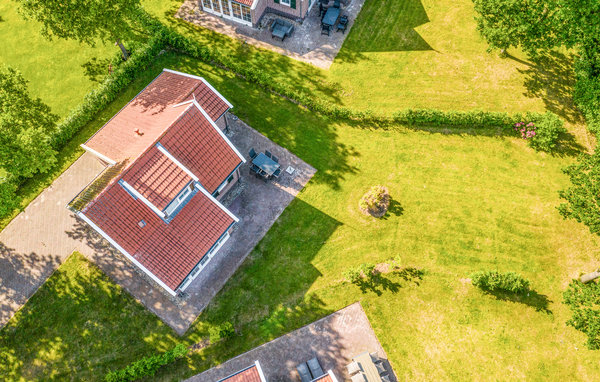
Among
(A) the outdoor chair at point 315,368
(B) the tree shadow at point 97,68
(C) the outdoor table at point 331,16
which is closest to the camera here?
(A) the outdoor chair at point 315,368

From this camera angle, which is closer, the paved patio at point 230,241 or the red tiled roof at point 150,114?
the red tiled roof at point 150,114

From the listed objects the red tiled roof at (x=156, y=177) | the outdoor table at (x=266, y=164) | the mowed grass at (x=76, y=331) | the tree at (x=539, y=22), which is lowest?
the mowed grass at (x=76, y=331)

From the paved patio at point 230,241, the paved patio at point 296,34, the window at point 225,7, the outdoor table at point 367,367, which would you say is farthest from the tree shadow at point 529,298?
the window at point 225,7

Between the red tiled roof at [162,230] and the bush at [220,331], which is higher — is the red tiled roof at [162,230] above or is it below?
above

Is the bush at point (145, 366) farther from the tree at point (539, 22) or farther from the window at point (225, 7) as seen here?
the tree at point (539, 22)

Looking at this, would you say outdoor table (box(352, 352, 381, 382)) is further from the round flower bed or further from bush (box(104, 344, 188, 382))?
bush (box(104, 344, 188, 382))

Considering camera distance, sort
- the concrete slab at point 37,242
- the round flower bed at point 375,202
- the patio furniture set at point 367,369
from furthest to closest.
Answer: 1. the round flower bed at point 375,202
2. the concrete slab at point 37,242
3. the patio furniture set at point 367,369
